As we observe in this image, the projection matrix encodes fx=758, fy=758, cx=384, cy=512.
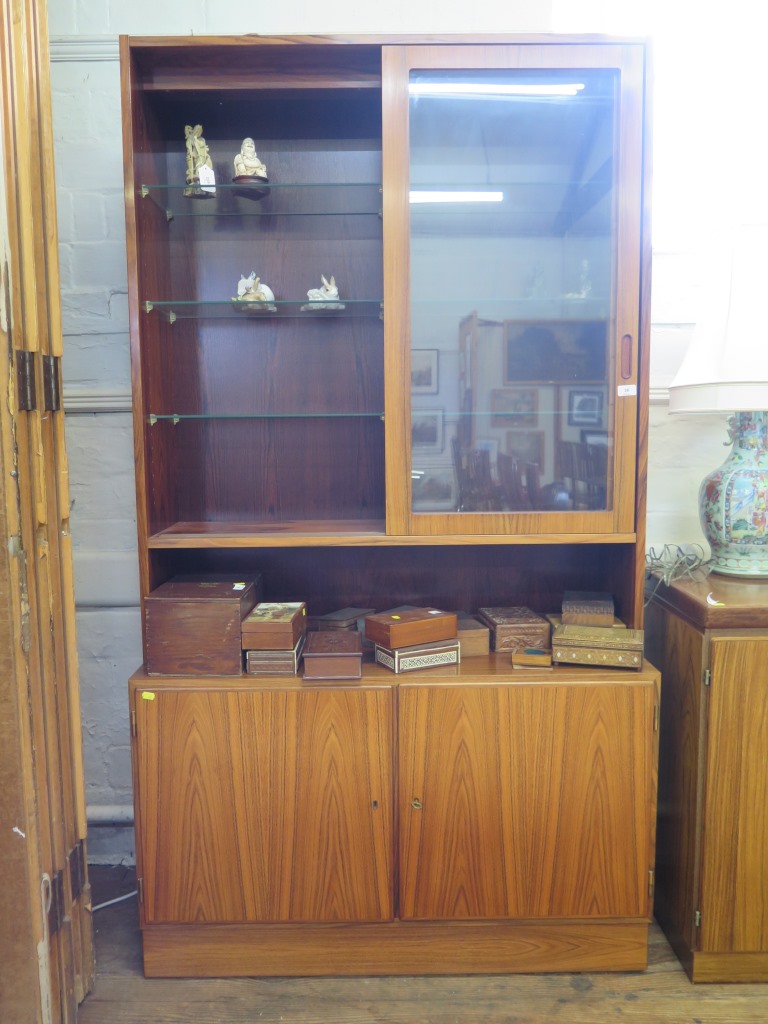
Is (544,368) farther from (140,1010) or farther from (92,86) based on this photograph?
(140,1010)

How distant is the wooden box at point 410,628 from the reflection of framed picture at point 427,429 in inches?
16.2

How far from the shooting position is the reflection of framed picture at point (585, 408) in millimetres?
1826

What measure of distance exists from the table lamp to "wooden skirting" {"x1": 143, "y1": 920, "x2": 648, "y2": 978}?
973mm

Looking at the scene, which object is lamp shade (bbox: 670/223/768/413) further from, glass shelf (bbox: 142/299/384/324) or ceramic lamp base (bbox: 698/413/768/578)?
glass shelf (bbox: 142/299/384/324)

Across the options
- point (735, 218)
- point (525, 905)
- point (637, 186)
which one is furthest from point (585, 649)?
point (735, 218)

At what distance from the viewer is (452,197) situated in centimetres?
181

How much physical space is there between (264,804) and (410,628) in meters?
0.53

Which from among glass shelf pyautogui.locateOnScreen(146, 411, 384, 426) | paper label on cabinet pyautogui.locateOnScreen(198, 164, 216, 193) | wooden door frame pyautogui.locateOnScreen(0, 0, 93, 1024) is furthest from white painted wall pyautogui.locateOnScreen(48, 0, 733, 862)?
wooden door frame pyautogui.locateOnScreen(0, 0, 93, 1024)

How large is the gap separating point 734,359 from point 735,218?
2.10ft

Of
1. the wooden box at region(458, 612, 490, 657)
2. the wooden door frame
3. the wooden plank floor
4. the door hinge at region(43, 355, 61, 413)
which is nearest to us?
the wooden door frame

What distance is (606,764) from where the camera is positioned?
1781 mm

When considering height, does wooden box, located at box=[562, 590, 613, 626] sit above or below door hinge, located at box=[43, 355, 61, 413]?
below

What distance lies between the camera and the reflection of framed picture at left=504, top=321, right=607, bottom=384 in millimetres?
1823

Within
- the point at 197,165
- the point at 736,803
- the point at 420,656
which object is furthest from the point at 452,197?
the point at 736,803
